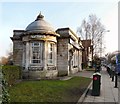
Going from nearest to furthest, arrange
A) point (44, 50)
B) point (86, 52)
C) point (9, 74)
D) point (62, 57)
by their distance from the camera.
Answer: point (9, 74) → point (44, 50) → point (62, 57) → point (86, 52)

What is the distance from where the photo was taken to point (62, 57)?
966 inches

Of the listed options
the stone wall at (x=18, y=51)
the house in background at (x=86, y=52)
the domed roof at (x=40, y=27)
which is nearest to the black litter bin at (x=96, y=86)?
the domed roof at (x=40, y=27)

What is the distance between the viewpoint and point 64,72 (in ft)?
80.4

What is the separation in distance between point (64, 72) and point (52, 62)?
2.12 m

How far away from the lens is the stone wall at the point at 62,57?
2445 cm

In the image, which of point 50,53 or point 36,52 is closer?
point 36,52

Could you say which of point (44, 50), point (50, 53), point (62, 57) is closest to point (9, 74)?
point (44, 50)

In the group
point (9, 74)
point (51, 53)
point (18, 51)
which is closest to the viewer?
point (9, 74)

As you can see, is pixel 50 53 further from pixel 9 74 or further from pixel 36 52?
pixel 9 74

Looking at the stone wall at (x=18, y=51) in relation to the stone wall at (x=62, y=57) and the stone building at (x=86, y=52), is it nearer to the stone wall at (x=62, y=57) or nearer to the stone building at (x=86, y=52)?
the stone wall at (x=62, y=57)

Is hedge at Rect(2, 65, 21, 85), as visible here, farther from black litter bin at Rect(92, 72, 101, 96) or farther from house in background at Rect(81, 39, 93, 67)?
house in background at Rect(81, 39, 93, 67)

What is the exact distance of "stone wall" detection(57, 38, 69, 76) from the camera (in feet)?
80.2

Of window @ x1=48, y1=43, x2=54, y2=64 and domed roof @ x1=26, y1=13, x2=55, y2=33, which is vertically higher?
domed roof @ x1=26, y1=13, x2=55, y2=33

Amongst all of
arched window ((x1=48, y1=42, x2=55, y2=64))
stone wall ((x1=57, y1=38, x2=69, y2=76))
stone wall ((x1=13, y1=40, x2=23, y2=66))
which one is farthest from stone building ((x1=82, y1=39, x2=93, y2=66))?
arched window ((x1=48, y1=42, x2=55, y2=64))
